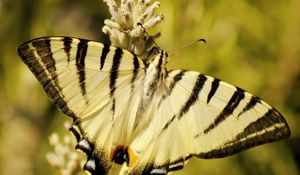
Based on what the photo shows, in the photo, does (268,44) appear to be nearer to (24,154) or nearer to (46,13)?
(46,13)

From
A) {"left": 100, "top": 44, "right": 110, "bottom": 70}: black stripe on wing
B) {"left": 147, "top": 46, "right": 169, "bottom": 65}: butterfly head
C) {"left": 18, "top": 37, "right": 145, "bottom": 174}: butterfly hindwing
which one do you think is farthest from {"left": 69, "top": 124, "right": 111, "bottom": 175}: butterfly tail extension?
{"left": 147, "top": 46, "right": 169, "bottom": 65}: butterfly head

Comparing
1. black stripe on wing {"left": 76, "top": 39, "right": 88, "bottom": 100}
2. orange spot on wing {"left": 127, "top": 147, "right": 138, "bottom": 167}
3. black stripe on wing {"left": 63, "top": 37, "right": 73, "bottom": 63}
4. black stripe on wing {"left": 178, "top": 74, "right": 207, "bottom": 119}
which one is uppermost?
Result: black stripe on wing {"left": 63, "top": 37, "right": 73, "bottom": 63}

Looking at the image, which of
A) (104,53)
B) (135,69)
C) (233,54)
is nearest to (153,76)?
(135,69)

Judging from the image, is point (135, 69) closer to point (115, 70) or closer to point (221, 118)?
point (115, 70)

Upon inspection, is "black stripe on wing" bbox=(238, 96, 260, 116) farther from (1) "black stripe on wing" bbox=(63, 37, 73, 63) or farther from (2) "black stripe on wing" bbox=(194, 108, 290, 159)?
(1) "black stripe on wing" bbox=(63, 37, 73, 63)

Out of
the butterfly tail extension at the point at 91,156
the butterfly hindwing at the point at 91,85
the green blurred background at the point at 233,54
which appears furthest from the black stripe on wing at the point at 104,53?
the green blurred background at the point at 233,54

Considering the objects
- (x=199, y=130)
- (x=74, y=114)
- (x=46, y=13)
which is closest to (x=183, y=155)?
(x=199, y=130)

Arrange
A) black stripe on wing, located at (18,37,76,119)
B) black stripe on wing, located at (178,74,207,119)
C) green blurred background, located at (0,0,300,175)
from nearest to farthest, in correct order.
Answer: black stripe on wing, located at (18,37,76,119)
black stripe on wing, located at (178,74,207,119)
green blurred background, located at (0,0,300,175)

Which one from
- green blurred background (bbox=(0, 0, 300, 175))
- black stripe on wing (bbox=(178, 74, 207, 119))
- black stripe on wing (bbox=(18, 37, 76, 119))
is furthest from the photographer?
green blurred background (bbox=(0, 0, 300, 175))
